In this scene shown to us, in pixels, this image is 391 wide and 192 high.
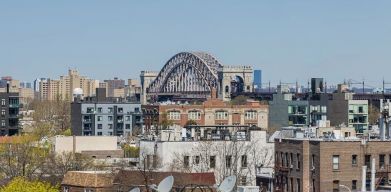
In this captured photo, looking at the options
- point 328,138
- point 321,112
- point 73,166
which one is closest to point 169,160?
point 328,138

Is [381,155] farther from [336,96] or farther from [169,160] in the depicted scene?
[336,96]

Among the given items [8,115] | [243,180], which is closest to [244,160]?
[243,180]

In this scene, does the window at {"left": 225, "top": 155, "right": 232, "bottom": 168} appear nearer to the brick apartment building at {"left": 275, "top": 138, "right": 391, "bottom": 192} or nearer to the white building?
the white building

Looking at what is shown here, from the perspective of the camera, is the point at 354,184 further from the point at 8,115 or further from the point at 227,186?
the point at 8,115

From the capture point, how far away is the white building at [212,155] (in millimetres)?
79000

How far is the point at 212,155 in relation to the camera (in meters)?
79.9

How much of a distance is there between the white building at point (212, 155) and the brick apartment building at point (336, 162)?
8201 millimetres

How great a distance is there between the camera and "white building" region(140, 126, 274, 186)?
259ft

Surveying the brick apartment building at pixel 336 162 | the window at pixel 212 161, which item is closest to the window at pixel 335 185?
the brick apartment building at pixel 336 162

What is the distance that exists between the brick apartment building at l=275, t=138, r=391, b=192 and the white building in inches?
323

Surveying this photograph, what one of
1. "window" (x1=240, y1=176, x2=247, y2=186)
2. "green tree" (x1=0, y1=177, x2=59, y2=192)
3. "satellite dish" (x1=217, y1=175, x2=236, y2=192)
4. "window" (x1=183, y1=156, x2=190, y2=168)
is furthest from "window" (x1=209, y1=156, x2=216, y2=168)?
"satellite dish" (x1=217, y1=175, x2=236, y2=192)

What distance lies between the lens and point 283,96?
189m

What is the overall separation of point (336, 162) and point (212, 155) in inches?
516

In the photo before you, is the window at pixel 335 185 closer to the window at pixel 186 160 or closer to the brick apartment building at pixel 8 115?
the window at pixel 186 160
